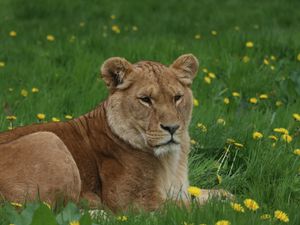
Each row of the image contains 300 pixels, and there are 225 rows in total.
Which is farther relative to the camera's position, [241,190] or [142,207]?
[241,190]

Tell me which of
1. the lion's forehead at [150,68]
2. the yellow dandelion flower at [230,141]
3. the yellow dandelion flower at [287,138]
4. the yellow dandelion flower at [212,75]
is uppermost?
the lion's forehead at [150,68]

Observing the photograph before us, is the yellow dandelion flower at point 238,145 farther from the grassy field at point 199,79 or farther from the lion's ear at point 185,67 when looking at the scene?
the lion's ear at point 185,67

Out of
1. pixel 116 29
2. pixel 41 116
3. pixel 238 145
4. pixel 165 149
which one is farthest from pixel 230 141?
pixel 116 29

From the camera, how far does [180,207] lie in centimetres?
421

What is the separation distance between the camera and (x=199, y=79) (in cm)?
761

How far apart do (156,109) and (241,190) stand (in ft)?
2.79

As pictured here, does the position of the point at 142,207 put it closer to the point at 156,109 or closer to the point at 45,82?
the point at 156,109

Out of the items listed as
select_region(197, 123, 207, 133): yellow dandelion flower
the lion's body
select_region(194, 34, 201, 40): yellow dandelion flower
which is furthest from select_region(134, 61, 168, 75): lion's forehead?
select_region(194, 34, 201, 40): yellow dandelion flower

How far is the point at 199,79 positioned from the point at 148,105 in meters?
2.81

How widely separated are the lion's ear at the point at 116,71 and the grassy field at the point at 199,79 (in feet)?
2.88

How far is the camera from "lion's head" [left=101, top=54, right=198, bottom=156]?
4.80 m

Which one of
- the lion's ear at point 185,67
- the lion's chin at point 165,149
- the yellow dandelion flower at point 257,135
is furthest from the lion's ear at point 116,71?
the yellow dandelion flower at point 257,135

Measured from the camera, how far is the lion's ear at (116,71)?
196 inches

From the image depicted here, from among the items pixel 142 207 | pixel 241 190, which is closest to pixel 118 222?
pixel 142 207
